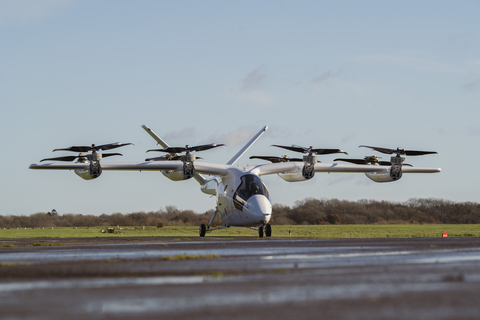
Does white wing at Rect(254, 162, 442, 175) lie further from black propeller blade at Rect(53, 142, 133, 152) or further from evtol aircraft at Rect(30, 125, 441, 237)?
black propeller blade at Rect(53, 142, 133, 152)

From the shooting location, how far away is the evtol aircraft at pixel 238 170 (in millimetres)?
33312

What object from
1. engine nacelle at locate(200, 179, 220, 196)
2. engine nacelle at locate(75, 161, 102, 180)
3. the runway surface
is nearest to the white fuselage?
engine nacelle at locate(200, 179, 220, 196)

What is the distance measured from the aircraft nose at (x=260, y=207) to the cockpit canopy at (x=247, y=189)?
17.3 inches

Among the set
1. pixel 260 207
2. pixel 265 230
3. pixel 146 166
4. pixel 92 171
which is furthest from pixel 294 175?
pixel 92 171

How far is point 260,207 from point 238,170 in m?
Answer: 4.66

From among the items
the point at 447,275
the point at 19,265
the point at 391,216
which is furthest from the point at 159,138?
the point at 391,216

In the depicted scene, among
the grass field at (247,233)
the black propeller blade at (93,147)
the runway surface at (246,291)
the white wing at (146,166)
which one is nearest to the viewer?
the runway surface at (246,291)

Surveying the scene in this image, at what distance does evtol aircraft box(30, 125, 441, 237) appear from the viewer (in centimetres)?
3331

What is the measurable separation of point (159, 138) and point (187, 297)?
38973 mm

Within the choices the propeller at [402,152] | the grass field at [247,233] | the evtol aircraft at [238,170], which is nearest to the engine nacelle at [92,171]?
the evtol aircraft at [238,170]

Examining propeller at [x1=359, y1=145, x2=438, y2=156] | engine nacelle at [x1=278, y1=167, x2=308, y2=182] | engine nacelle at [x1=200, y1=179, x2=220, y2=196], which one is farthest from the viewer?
engine nacelle at [x1=278, y1=167, x2=308, y2=182]

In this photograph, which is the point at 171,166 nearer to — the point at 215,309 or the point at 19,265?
the point at 19,265

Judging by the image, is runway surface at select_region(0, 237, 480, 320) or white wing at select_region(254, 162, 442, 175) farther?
white wing at select_region(254, 162, 442, 175)

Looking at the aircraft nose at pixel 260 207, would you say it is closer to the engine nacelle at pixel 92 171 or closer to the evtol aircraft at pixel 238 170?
the evtol aircraft at pixel 238 170
